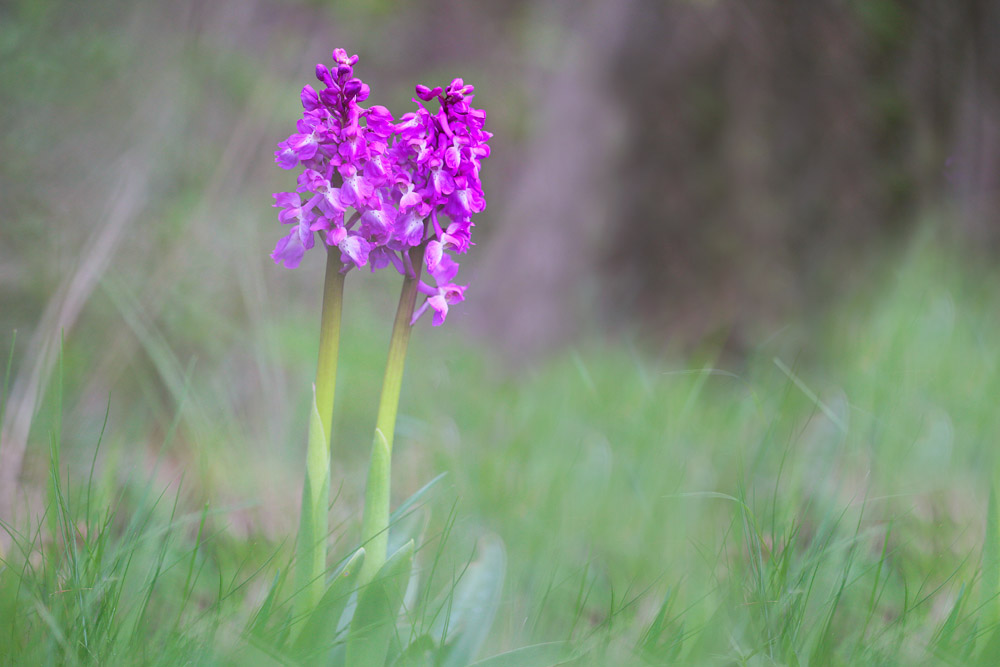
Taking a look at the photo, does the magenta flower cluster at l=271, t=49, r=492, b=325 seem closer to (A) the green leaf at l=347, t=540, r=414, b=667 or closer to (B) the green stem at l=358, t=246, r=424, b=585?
(B) the green stem at l=358, t=246, r=424, b=585

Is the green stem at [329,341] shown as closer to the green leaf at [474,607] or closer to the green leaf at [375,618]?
the green leaf at [375,618]

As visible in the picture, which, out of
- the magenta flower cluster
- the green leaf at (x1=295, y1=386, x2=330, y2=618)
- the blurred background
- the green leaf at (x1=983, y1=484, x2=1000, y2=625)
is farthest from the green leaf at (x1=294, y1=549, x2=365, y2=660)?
the green leaf at (x1=983, y1=484, x2=1000, y2=625)

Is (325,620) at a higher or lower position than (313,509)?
→ lower

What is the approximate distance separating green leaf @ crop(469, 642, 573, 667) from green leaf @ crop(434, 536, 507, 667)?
96 millimetres

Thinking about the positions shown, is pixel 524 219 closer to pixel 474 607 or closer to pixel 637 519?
pixel 637 519

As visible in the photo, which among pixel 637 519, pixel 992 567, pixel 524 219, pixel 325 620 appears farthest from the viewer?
pixel 524 219

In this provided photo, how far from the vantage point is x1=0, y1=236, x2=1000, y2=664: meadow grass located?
1241 mm

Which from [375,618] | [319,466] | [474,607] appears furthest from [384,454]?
[474,607]

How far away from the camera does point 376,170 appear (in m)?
1.19

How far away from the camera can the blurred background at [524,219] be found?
7.52 feet

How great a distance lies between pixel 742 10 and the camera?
3.82m

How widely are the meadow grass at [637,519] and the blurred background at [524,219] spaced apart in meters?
0.05

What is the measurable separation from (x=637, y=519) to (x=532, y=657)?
96cm

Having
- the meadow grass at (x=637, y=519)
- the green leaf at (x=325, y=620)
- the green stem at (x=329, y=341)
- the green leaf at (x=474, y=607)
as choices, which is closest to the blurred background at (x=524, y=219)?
the meadow grass at (x=637, y=519)
